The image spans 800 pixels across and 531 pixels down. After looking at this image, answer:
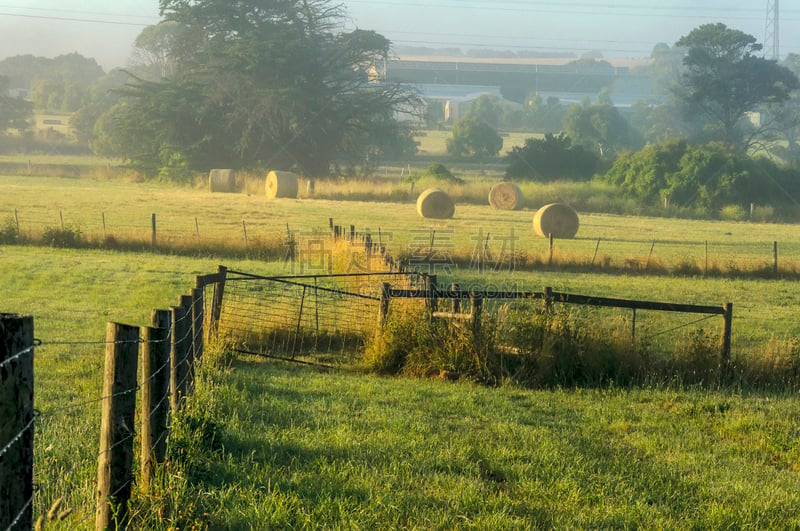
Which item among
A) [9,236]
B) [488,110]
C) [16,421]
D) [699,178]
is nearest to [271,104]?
[699,178]

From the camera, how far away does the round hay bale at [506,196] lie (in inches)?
1923

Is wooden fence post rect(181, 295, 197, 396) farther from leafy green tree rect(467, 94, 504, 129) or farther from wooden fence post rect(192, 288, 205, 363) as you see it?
leafy green tree rect(467, 94, 504, 129)

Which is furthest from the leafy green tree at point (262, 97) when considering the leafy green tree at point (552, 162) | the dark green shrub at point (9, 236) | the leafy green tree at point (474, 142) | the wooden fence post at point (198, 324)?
the wooden fence post at point (198, 324)

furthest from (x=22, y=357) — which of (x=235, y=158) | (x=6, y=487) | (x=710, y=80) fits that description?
(x=710, y=80)

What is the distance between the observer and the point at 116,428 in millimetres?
4656

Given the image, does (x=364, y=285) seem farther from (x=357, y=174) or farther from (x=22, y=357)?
(x=357, y=174)

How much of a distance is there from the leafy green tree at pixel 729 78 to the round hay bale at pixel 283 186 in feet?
149

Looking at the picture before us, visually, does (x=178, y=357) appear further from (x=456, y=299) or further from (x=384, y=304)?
(x=384, y=304)

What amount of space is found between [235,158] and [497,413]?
59.3m

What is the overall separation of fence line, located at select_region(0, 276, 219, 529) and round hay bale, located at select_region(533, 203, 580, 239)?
30.4m

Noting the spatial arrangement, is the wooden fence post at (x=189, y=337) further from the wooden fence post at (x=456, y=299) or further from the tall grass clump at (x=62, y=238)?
the tall grass clump at (x=62, y=238)

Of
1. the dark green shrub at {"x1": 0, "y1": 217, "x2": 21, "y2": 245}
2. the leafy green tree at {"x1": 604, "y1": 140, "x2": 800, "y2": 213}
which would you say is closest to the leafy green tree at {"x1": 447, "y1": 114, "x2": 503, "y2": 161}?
the leafy green tree at {"x1": 604, "y1": 140, "x2": 800, "y2": 213}

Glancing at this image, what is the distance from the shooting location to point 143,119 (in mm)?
65688

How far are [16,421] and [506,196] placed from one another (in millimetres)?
46401
